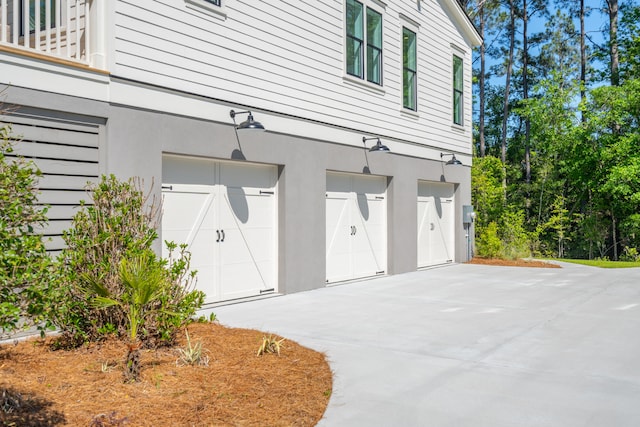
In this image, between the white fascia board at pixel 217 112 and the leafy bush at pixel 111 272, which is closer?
the leafy bush at pixel 111 272

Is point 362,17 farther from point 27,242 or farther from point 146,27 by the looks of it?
point 27,242

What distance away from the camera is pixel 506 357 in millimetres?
5672

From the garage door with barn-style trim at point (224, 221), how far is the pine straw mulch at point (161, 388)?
8.72 feet

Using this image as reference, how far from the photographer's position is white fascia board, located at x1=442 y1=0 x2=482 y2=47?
15.1m

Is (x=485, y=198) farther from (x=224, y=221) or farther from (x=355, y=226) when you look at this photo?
(x=224, y=221)

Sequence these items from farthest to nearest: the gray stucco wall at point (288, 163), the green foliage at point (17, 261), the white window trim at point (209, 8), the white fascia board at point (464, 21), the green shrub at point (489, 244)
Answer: the green shrub at point (489, 244) → the white fascia board at point (464, 21) → the white window trim at point (209, 8) → the gray stucco wall at point (288, 163) → the green foliage at point (17, 261)

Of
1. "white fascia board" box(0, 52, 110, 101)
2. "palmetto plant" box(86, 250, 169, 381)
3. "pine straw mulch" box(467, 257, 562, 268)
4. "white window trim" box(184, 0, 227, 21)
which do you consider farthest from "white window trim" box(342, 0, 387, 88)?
"palmetto plant" box(86, 250, 169, 381)

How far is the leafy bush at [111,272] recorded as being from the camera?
5.31 meters

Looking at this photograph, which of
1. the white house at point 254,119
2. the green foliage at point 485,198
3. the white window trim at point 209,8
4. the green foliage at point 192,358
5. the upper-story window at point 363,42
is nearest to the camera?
the green foliage at point 192,358

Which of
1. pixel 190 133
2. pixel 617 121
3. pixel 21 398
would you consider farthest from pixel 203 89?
pixel 617 121

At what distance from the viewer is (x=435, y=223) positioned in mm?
15000

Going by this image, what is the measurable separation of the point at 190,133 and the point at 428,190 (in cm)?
819

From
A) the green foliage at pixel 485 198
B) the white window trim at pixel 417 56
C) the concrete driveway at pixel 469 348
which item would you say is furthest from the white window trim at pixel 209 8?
the green foliage at pixel 485 198

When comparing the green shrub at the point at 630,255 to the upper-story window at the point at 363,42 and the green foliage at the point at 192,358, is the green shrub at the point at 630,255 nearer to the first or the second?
the upper-story window at the point at 363,42
